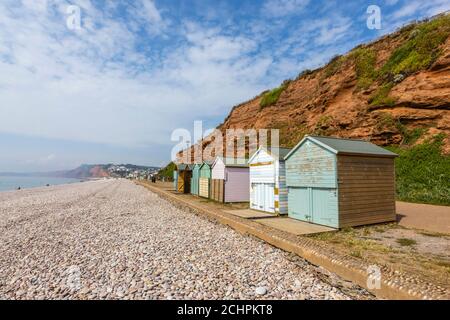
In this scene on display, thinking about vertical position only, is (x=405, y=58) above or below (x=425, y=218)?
above

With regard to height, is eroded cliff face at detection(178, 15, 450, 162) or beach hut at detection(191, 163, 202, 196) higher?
eroded cliff face at detection(178, 15, 450, 162)

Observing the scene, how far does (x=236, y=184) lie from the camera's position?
19.5 metres

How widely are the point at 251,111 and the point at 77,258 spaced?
4443 cm

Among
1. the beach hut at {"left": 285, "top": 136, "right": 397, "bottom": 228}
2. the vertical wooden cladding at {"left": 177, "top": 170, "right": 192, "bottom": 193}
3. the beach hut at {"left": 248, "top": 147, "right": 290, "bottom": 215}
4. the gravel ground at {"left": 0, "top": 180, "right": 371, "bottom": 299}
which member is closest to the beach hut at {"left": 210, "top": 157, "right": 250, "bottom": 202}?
the beach hut at {"left": 248, "top": 147, "right": 290, "bottom": 215}

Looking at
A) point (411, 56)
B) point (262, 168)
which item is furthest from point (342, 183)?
point (411, 56)

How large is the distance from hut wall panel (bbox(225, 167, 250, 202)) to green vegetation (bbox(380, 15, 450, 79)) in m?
18.5

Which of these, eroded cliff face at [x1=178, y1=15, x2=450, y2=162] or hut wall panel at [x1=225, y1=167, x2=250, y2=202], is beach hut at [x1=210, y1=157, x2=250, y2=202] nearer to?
hut wall panel at [x1=225, y1=167, x2=250, y2=202]

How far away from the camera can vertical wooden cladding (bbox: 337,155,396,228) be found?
31.9 feet

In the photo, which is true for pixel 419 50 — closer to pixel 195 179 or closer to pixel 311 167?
pixel 311 167

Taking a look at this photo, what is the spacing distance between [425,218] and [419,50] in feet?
65.2

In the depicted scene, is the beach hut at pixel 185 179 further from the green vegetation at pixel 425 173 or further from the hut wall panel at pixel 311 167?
the green vegetation at pixel 425 173

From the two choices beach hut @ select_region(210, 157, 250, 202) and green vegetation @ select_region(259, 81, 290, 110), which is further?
green vegetation @ select_region(259, 81, 290, 110)

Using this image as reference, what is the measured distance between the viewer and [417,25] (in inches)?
1067

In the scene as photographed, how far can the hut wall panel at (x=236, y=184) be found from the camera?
63.2ft
